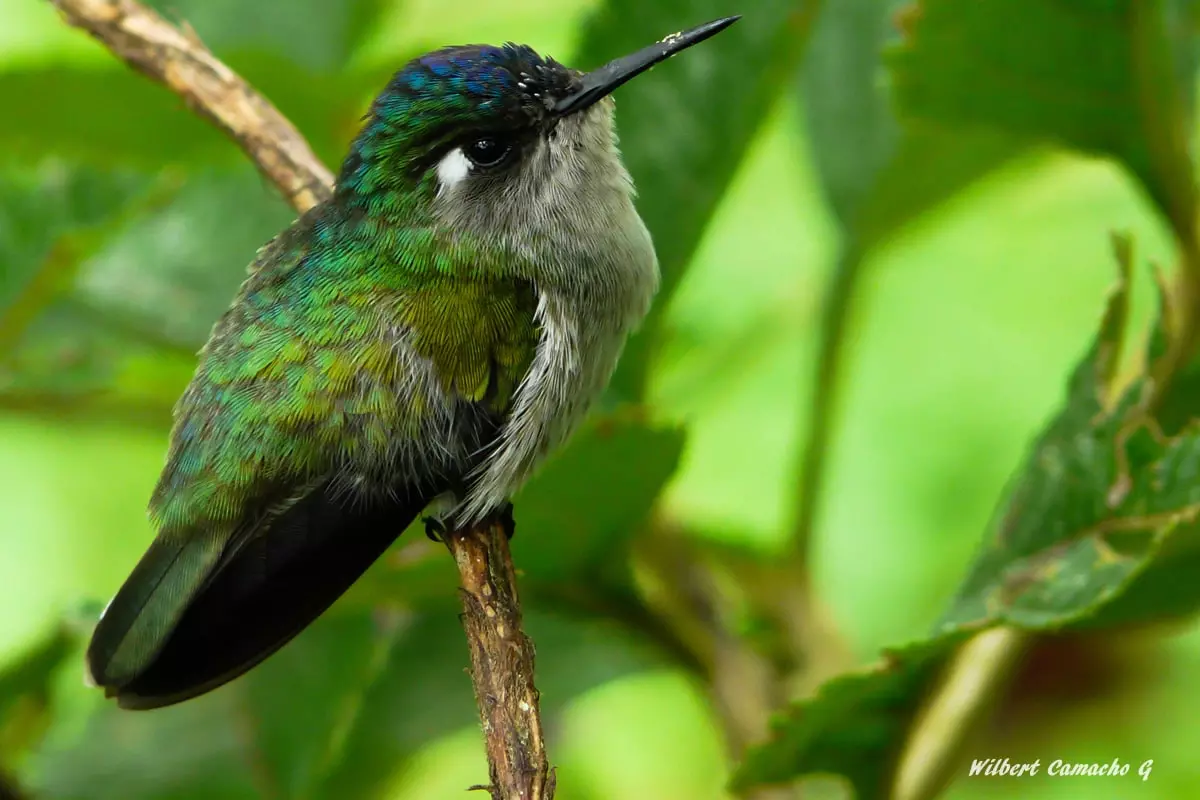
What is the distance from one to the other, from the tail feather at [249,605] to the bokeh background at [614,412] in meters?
0.10

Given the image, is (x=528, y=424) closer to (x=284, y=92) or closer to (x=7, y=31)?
(x=284, y=92)

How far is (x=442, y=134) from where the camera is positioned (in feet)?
8.70

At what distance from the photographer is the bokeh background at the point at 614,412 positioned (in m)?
2.53

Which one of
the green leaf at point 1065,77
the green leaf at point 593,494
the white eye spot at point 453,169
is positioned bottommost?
the green leaf at point 593,494

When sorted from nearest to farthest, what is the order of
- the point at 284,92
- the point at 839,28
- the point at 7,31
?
the point at 284,92 < the point at 839,28 < the point at 7,31

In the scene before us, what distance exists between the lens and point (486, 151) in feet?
8.90

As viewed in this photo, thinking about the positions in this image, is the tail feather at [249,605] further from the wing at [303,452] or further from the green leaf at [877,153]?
the green leaf at [877,153]

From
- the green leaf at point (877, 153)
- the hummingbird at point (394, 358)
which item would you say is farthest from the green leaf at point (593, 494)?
the green leaf at point (877, 153)

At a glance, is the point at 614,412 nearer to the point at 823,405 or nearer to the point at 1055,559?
the point at 823,405

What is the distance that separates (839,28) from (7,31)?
8.77 feet

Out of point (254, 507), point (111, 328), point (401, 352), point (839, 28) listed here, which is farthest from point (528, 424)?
point (839, 28)

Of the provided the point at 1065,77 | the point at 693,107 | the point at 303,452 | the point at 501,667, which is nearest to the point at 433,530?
the point at 303,452

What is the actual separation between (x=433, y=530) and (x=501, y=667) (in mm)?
657

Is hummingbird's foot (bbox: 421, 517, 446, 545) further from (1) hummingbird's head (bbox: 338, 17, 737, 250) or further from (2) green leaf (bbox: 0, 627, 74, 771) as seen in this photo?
(2) green leaf (bbox: 0, 627, 74, 771)
